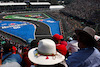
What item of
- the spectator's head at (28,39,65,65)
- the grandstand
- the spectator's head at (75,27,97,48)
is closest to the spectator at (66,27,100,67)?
the spectator's head at (75,27,97,48)

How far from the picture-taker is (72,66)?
2562 mm

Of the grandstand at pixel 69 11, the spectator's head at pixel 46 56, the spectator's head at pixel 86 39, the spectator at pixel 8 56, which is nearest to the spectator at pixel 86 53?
the spectator's head at pixel 86 39

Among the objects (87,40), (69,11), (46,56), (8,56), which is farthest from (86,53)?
(69,11)

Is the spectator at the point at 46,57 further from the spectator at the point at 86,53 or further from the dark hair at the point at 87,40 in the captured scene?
the dark hair at the point at 87,40

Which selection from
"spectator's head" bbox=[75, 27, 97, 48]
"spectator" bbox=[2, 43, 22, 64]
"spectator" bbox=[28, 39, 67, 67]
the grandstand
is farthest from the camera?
the grandstand

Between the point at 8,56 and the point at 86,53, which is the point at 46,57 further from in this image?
the point at 8,56

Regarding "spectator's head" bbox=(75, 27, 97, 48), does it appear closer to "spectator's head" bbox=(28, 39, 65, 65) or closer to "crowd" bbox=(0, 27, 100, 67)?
"crowd" bbox=(0, 27, 100, 67)

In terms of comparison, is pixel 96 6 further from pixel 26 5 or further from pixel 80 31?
pixel 80 31

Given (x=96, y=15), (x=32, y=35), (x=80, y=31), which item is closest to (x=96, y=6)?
(x=96, y=15)

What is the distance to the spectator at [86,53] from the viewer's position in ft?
7.54

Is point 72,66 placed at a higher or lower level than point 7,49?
lower

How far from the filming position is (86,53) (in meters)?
2.43

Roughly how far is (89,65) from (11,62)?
2037 mm

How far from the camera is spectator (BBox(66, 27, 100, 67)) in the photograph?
2299 millimetres
